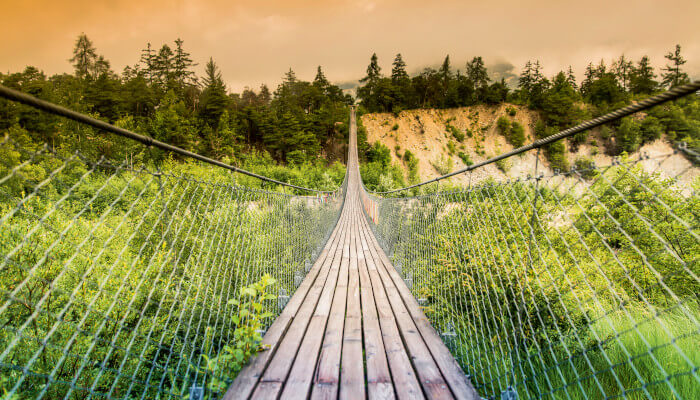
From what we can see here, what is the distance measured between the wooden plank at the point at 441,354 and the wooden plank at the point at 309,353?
0.74m

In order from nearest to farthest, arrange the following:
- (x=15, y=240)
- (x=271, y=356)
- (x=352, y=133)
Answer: (x=271, y=356), (x=15, y=240), (x=352, y=133)

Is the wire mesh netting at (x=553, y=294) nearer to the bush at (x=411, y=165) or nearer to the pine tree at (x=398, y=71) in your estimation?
the bush at (x=411, y=165)

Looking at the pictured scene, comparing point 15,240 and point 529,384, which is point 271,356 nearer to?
point 529,384

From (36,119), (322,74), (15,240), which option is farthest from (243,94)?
(15,240)

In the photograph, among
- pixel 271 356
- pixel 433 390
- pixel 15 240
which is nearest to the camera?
pixel 433 390

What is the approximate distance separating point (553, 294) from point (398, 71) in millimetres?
42797

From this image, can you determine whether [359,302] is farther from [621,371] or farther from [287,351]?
[621,371]

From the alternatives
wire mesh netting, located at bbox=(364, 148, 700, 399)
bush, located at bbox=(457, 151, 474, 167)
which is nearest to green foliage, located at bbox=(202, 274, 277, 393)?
wire mesh netting, located at bbox=(364, 148, 700, 399)

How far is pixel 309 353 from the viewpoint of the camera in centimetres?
188

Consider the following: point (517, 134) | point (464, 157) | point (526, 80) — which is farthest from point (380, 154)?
point (526, 80)

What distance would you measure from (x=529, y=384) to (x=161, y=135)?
2617cm

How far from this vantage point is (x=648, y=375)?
6.86 ft

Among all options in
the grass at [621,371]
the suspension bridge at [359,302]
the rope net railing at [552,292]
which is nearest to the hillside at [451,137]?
the rope net railing at [552,292]

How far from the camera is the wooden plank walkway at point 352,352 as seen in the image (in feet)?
5.29
